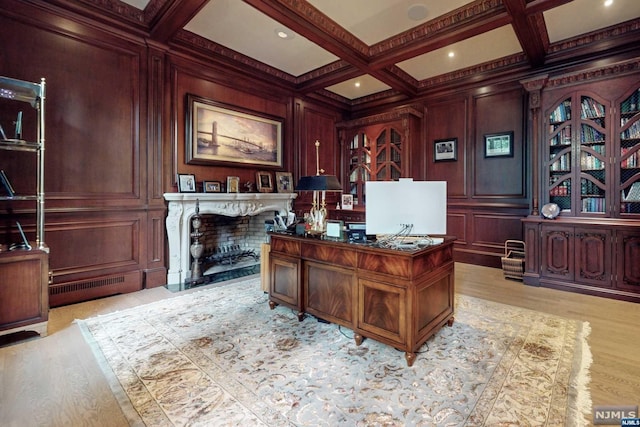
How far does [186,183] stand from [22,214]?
63.3 inches

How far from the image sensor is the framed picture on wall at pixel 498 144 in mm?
4562

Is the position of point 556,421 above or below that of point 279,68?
below

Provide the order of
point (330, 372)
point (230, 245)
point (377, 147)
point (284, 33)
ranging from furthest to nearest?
point (377, 147) < point (230, 245) < point (284, 33) < point (330, 372)

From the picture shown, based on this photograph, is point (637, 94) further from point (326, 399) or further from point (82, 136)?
point (82, 136)

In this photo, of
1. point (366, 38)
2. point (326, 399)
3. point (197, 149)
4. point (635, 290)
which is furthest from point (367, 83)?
point (326, 399)

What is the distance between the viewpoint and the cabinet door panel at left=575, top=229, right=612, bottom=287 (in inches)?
132

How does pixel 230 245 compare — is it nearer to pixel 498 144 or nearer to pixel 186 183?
pixel 186 183

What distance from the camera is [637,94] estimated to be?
3336 mm

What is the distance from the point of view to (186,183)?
156 inches

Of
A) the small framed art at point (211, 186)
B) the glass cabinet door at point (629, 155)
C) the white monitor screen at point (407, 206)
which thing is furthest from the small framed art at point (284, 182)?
the glass cabinet door at point (629, 155)

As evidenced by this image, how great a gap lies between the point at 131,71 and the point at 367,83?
3.72 metres

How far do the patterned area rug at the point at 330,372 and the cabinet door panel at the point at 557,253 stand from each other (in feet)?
3.90

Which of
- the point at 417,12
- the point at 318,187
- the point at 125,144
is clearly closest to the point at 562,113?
the point at 417,12

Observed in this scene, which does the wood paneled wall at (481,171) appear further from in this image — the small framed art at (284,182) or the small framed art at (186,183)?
the small framed art at (186,183)
